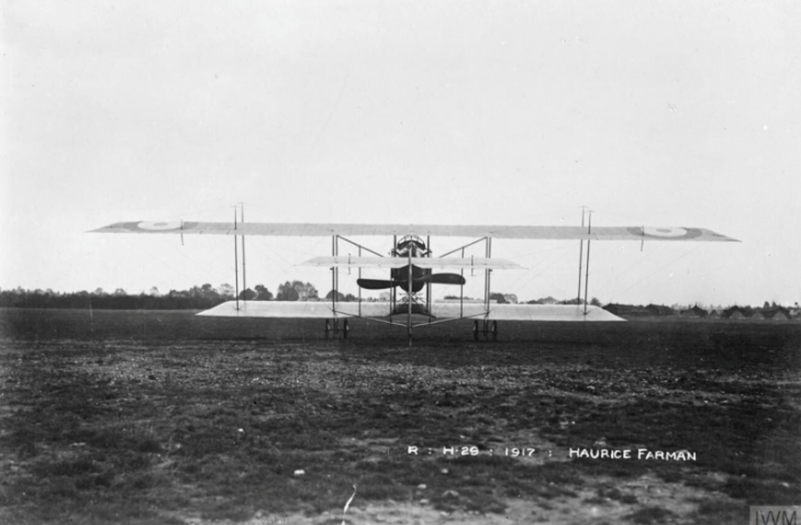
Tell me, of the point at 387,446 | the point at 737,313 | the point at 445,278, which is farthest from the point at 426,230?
the point at 737,313

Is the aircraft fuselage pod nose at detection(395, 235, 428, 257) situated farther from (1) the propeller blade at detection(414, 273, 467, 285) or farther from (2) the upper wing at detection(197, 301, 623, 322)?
(2) the upper wing at detection(197, 301, 623, 322)

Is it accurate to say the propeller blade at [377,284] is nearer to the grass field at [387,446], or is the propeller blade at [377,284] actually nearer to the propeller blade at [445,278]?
the propeller blade at [445,278]

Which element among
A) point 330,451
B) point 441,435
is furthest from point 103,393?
point 441,435

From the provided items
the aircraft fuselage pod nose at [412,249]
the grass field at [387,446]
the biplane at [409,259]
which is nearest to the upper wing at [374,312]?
the biplane at [409,259]

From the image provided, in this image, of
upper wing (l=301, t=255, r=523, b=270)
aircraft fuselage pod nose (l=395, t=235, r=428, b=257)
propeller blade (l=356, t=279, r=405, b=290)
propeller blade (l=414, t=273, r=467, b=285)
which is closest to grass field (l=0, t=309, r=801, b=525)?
upper wing (l=301, t=255, r=523, b=270)

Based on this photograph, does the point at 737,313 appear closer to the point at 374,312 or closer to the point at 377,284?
the point at 377,284
